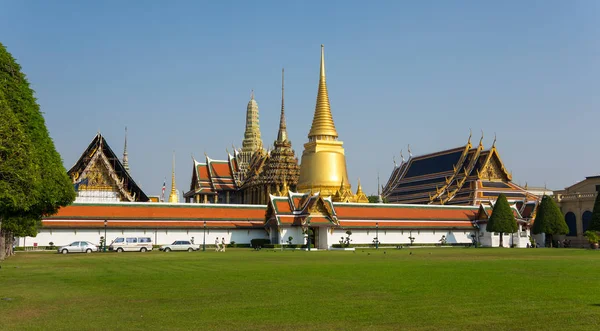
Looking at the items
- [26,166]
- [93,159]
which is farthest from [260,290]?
[93,159]

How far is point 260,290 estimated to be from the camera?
55.6 feet

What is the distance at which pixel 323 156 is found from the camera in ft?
293

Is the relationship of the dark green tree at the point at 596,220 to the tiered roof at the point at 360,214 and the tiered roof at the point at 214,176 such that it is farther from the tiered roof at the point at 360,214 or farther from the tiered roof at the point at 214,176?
the tiered roof at the point at 214,176

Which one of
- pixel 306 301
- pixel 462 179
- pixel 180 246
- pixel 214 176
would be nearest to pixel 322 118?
pixel 462 179

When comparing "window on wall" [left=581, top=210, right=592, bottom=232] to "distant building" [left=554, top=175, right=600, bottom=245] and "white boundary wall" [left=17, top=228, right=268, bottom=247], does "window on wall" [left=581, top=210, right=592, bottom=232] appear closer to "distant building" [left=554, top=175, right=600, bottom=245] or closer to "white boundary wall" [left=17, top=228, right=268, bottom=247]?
"distant building" [left=554, top=175, right=600, bottom=245]

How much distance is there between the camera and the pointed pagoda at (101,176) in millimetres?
73688

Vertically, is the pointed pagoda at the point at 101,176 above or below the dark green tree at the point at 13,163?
above

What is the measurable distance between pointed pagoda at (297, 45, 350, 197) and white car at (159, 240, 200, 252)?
113 ft

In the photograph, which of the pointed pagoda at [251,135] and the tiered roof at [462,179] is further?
the pointed pagoda at [251,135]

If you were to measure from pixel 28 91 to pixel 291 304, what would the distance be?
23876mm

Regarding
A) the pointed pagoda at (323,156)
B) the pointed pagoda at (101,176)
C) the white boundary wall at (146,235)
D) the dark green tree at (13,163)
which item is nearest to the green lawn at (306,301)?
the dark green tree at (13,163)

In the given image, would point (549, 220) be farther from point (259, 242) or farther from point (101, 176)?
point (101, 176)

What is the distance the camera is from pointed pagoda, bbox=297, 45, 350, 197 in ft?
291

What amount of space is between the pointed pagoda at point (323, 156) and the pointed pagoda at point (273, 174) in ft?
13.2
